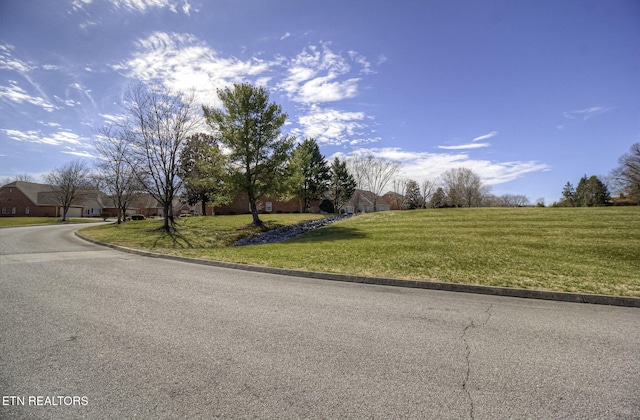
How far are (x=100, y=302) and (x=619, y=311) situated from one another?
10066mm

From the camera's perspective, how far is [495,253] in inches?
451

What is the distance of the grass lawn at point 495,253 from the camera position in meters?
8.26

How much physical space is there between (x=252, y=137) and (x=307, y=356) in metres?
24.3

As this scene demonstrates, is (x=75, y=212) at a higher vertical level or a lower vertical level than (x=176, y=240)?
higher

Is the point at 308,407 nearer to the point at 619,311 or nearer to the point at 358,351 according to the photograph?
the point at 358,351

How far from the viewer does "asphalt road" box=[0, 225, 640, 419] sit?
2703mm

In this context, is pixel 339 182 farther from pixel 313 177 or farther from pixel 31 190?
pixel 31 190

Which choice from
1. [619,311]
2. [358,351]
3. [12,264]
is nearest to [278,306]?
[358,351]

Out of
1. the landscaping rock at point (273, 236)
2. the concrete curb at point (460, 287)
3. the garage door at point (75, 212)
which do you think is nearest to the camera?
the concrete curb at point (460, 287)

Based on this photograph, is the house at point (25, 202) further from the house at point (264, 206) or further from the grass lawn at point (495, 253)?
the grass lawn at point (495, 253)

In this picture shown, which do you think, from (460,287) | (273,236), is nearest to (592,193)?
(273,236)

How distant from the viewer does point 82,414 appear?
8.39 ft

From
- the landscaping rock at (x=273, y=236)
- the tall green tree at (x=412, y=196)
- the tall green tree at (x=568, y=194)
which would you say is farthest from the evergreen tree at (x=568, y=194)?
the landscaping rock at (x=273, y=236)

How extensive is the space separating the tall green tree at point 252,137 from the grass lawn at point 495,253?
7.74 metres
